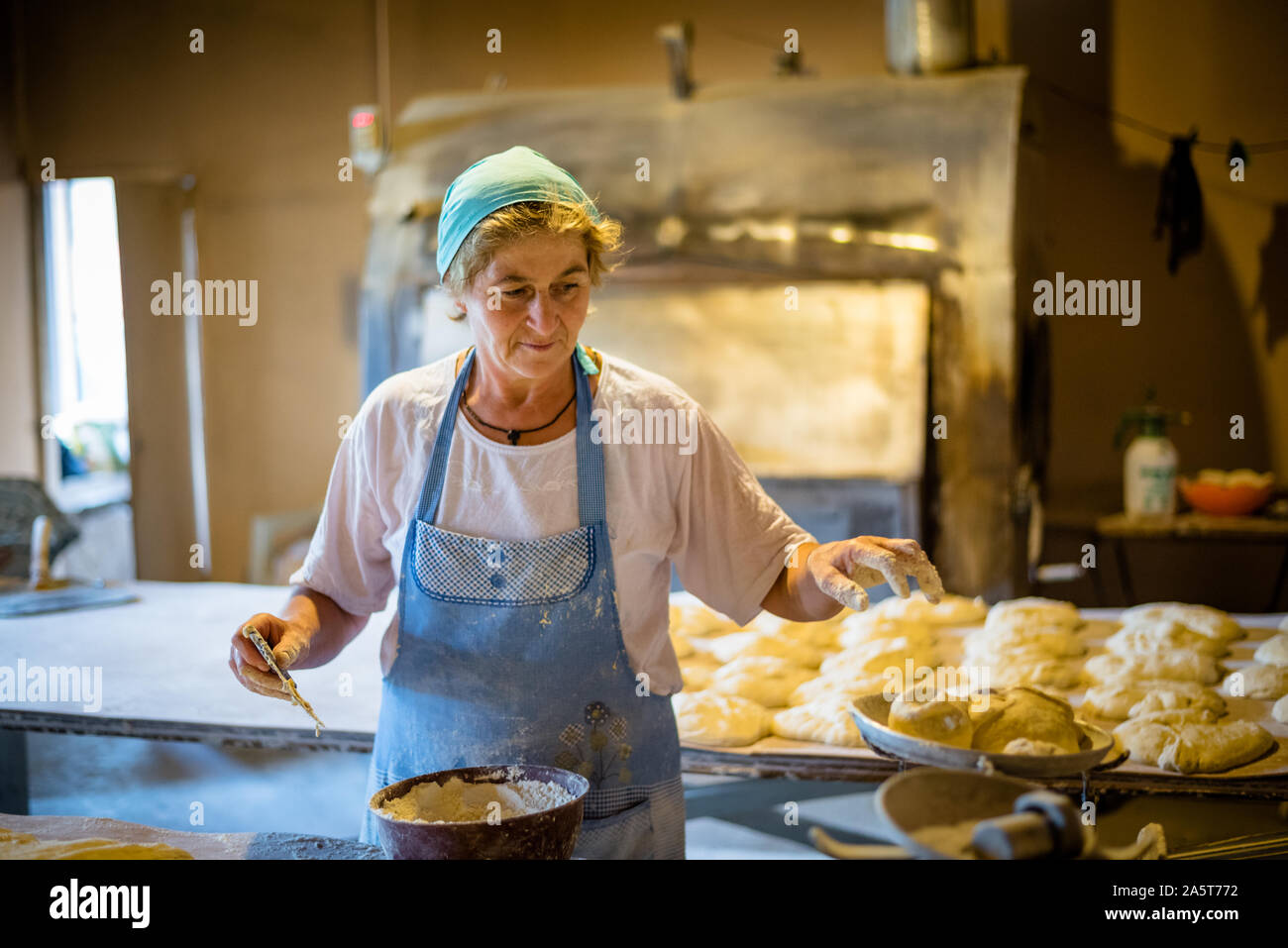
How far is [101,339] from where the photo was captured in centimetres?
632

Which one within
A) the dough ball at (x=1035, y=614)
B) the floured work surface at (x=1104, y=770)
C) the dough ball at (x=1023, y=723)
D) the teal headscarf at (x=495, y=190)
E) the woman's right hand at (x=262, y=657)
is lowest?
the floured work surface at (x=1104, y=770)

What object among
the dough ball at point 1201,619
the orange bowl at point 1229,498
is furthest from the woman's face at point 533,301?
the orange bowl at point 1229,498

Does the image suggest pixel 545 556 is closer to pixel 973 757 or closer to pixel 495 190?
pixel 495 190

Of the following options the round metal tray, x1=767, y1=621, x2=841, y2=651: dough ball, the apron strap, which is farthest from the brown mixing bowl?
x1=767, y1=621, x2=841, y2=651: dough ball

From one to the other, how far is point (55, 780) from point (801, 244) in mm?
3291

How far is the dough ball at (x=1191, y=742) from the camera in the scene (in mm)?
1947

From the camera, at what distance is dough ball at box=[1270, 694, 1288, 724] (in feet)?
7.22

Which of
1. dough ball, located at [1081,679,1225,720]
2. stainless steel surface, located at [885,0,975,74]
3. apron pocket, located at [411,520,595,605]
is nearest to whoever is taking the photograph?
apron pocket, located at [411,520,595,605]

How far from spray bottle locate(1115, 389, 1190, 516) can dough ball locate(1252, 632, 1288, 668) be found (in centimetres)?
183

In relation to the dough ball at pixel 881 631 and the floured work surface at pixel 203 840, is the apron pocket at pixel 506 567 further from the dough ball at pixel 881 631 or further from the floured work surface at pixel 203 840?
the dough ball at pixel 881 631

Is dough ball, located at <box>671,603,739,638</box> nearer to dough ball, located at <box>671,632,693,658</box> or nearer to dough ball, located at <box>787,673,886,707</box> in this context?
dough ball, located at <box>671,632,693,658</box>

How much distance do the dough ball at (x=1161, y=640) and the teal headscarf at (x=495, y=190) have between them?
184 centimetres

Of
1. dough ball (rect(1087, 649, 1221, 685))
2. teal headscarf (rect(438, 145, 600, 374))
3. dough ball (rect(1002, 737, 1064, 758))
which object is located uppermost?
teal headscarf (rect(438, 145, 600, 374))

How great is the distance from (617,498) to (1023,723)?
675 millimetres
